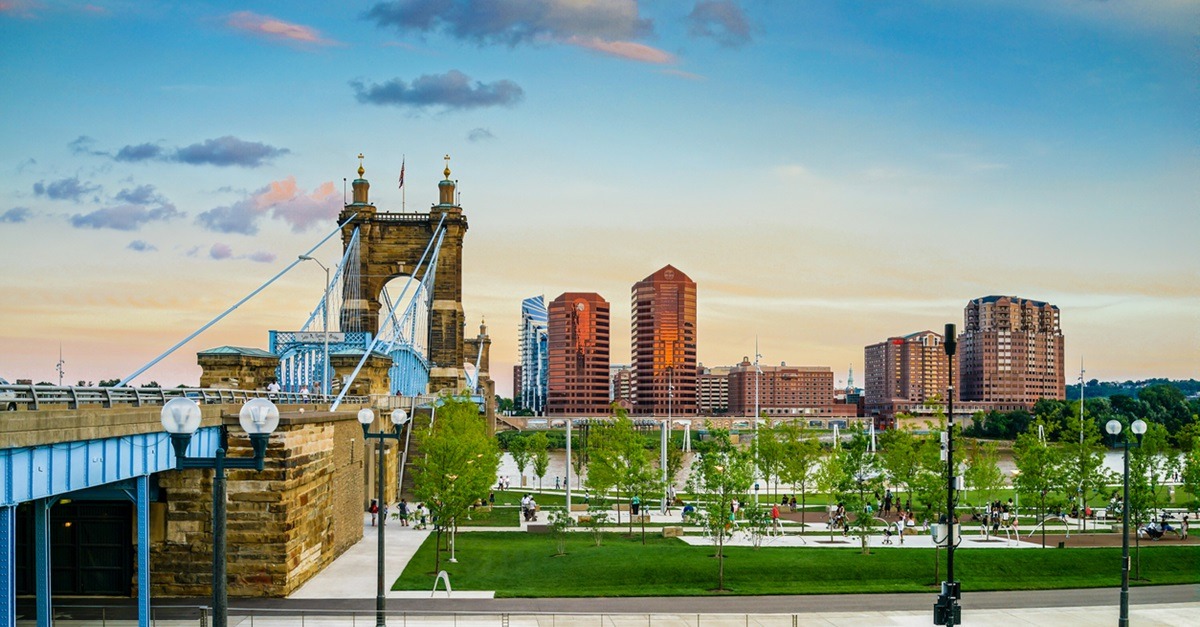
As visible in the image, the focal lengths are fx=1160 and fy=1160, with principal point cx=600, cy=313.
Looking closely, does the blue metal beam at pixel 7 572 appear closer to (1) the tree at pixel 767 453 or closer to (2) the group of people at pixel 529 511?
(2) the group of people at pixel 529 511

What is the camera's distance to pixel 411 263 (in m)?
94.1

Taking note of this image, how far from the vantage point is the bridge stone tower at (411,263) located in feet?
297

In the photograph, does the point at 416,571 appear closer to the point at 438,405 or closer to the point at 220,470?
the point at 220,470

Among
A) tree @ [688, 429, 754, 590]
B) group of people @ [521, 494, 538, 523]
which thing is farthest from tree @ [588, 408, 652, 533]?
tree @ [688, 429, 754, 590]

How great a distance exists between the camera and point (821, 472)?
56.3 metres

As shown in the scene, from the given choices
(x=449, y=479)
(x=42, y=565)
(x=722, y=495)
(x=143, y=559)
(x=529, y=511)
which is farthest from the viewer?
(x=529, y=511)

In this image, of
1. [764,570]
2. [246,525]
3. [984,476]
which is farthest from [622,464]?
[246,525]

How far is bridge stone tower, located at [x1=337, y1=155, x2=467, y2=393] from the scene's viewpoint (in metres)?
90.5

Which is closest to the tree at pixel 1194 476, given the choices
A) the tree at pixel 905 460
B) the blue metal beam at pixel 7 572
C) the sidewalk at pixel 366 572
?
the tree at pixel 905 460

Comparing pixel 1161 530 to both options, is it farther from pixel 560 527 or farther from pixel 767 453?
pixel 560 527

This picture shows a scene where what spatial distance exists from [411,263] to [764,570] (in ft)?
195

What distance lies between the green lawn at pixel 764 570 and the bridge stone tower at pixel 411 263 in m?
45.3

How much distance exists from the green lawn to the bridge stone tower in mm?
45330

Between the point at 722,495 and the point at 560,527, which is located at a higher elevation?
the point at 722,495
